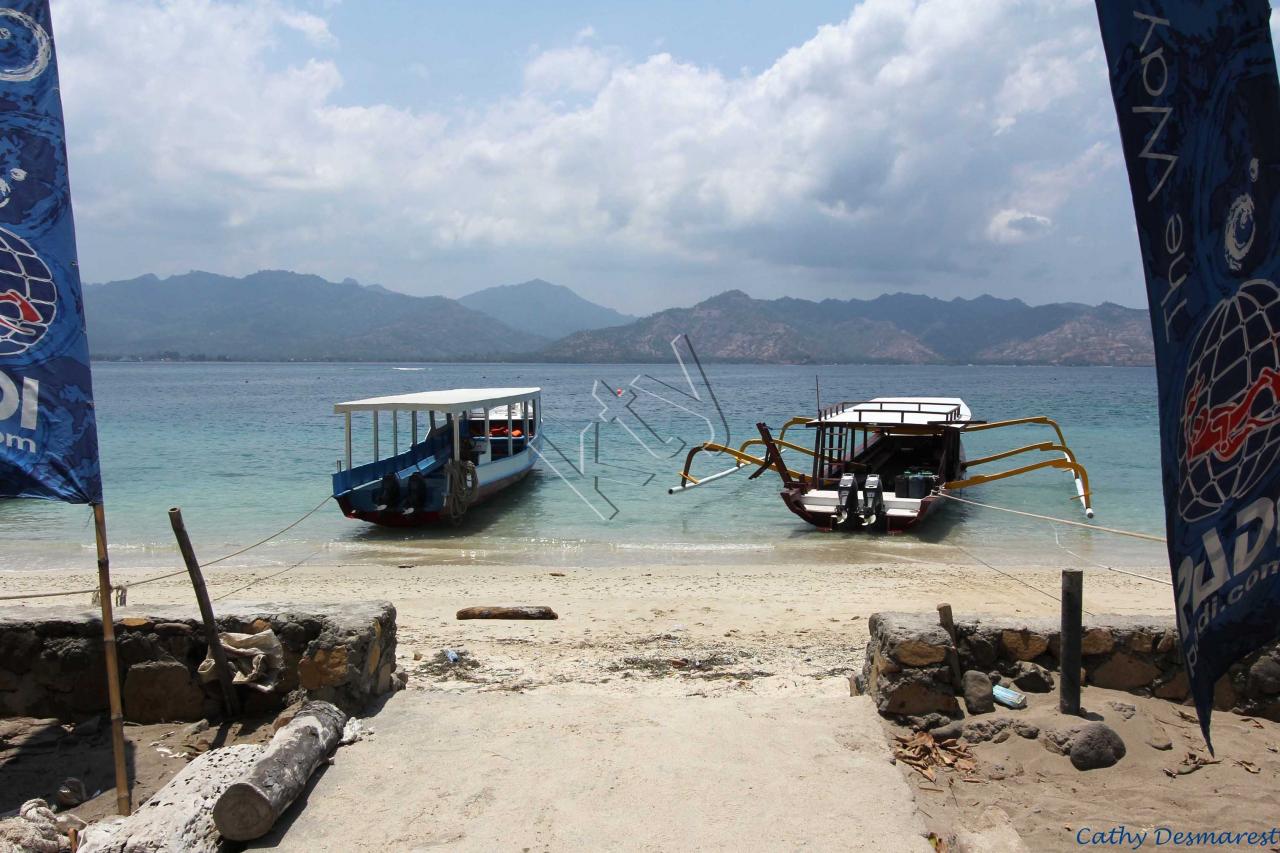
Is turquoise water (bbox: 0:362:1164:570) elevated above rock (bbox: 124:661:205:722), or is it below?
below

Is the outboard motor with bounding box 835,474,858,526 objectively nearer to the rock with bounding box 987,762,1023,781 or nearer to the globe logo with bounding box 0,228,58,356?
the rock with bounding box 987,762,1023,781

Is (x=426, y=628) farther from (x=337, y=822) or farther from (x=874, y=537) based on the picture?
(x=874, y=537)

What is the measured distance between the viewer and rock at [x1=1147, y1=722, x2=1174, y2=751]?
177 inches

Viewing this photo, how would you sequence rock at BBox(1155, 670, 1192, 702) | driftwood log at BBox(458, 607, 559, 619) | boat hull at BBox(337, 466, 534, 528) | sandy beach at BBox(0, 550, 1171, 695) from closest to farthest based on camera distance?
1. rock at BBox(1155, 670, 1192, 702)
2. sandy beach at BBox(0, 550, 1171, 695)
3. driftwood log at BBox(458, 607, 559, 619)
4. boat hull at BBox(337, 466, 534, 528)

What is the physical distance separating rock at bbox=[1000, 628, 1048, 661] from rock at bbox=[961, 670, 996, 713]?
37cm

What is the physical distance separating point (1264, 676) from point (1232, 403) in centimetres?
397

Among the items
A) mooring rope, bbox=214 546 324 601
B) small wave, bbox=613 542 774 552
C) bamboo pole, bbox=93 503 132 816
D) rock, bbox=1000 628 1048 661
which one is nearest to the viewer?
bamboo pole, bbox=93 503 132 816

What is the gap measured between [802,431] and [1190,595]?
1343 inches

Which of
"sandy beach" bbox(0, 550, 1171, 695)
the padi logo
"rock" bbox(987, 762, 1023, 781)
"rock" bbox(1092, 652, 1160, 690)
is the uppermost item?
the padi logo

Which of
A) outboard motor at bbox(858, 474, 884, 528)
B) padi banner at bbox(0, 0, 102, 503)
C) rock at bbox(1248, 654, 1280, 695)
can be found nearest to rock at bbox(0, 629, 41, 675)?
padi banner at bbox(0, 0, 102, 503)

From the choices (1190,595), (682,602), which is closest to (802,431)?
(682,602)

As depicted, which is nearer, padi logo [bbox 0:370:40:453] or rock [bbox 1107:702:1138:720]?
padi logo [bbox 0:370:40:453]

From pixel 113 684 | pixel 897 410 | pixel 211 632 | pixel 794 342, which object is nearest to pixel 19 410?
pixel 113 684

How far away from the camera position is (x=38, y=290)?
13.2 feet
